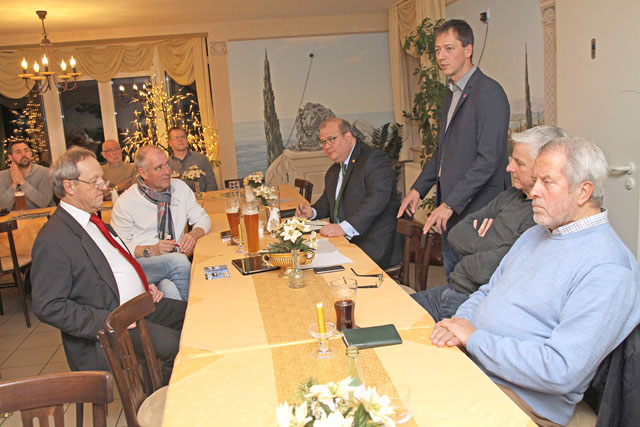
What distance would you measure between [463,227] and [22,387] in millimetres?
2017

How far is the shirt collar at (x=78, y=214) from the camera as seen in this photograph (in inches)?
104

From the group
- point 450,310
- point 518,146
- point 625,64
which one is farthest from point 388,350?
point 625,64

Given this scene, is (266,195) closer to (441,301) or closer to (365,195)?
(365,195)

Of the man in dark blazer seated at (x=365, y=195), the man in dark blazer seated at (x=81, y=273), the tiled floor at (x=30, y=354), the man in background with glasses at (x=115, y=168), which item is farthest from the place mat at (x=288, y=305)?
the man in background with glasses at (x=115, y=168)

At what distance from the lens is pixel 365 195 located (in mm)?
3795

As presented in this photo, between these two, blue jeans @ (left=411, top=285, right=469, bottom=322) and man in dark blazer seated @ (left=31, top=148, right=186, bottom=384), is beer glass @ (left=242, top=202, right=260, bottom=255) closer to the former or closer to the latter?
man in dark blazer seated @ (left=31, top=148, right=186, bottom=384)

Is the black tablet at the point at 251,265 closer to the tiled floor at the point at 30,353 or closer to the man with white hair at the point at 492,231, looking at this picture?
the man with white hair at the point at 492,231

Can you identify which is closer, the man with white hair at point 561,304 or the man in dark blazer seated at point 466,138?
the man with white hair at point 561,304

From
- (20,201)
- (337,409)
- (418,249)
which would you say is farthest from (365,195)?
(20,201)

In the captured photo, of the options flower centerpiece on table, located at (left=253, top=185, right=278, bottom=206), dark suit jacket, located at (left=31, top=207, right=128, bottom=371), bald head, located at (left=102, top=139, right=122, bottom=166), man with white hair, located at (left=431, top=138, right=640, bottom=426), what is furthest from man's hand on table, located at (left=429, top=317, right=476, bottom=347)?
bald head, located at (left=102, top=139, right=122, bottom=166)

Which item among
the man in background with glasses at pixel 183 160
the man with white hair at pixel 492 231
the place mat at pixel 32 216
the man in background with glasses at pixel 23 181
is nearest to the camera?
the man with white hair at pixel 492 231

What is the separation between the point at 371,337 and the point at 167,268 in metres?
2.13

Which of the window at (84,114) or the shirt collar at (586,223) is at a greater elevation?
the window at (84,114)

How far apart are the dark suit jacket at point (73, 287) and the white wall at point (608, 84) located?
3.14 metres
